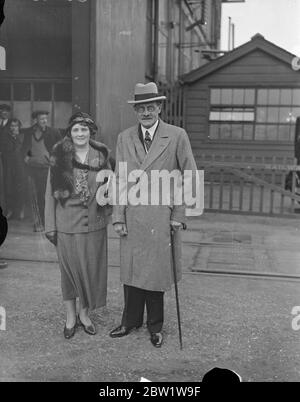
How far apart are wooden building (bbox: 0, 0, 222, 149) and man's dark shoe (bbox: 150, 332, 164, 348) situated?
160 cm

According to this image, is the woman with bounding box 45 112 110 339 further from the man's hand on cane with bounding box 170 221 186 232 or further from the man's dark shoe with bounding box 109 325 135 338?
the man's hand on cane with bounding box 170 221 186 232

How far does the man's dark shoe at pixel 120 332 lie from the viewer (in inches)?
140

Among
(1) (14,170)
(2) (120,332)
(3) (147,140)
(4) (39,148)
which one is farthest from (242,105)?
(2) (120,332)

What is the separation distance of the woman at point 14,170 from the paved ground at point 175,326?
613mm

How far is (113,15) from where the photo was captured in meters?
4.21

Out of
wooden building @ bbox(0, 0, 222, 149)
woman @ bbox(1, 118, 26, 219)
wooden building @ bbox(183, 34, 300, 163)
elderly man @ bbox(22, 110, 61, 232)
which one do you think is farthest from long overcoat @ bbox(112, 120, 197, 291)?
wooden building @ bbox(183, 34, 300, 163)

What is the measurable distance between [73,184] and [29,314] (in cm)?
124

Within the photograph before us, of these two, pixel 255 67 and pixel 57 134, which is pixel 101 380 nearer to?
pixel 57 134

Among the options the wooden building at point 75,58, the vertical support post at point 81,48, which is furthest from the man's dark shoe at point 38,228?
the vertical support post at point 81,48

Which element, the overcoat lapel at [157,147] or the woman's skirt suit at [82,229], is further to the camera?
the woman's skirt suit at [82,229]

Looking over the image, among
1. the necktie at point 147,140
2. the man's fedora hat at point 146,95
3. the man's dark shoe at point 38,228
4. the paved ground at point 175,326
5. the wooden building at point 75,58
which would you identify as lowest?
the paved ground at point 175,326

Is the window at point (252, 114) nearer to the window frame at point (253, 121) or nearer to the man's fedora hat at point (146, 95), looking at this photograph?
the window frame at point (253, 121)
